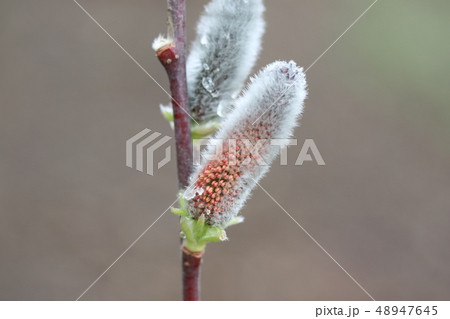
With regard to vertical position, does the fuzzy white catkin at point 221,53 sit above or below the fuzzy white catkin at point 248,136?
above

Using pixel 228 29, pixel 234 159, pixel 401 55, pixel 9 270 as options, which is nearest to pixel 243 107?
pixel 234 159

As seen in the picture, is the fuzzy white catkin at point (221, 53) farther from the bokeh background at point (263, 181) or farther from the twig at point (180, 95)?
the bokeh background at point (263, 181)

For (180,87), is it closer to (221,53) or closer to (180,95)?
(180,95)

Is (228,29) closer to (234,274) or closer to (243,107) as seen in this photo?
(243,107)

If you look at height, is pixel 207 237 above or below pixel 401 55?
below

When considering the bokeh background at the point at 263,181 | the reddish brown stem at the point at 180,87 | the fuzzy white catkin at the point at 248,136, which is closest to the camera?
the fuzzy white catkin at the point at 248,136

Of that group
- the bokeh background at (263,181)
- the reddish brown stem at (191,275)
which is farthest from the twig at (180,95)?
the bokeh background at (263,181)

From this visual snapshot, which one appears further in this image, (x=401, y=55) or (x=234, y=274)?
(x=401, y=55)
